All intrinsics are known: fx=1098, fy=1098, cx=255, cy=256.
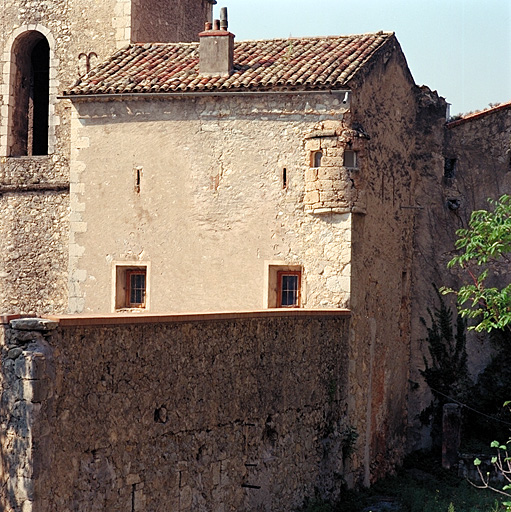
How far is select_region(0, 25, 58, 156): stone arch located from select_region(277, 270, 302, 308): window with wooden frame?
5368 mm

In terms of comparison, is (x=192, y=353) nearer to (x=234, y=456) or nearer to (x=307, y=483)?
(x=234, y=456)

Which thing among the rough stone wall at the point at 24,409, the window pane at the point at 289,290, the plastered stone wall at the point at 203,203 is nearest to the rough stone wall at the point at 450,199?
the window pane at the point at 289,290

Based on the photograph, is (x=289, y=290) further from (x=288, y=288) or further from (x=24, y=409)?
(x=24, y=409)

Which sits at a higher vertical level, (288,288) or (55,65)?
(55,65)

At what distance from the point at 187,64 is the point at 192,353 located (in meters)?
8.07

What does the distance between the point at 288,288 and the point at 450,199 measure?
4.95 meters

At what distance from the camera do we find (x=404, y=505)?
16094 millimetres

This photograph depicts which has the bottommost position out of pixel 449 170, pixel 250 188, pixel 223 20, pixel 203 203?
pixel 203 203

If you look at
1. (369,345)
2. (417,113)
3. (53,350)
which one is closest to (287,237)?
(369,345)

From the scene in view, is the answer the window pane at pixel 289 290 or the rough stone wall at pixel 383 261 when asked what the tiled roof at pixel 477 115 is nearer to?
the rough stone wall at pixel 383 261

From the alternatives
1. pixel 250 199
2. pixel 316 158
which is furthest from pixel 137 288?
pixel 316 158

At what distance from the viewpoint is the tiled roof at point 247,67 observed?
55.2 ft

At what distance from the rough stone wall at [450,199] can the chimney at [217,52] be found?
15.2 ft

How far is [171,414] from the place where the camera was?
11008mm
